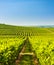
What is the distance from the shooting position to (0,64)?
29.7 m

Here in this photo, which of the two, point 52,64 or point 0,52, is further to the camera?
point 0,52

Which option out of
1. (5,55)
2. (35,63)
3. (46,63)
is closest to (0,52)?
(5,55)

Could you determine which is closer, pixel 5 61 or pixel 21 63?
pixel 5 61

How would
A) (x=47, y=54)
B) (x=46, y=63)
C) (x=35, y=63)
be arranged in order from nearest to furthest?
(x=46, y=63), (x=47, y=54), (x=35, y=63)

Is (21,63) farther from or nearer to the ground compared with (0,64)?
nearer to the ground

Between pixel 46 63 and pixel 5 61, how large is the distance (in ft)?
18.0

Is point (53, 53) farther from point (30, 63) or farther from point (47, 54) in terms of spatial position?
point (30, 63)

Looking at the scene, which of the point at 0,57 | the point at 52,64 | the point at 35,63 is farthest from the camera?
the point at 35,63

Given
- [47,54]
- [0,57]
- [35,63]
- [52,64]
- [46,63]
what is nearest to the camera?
[52,64]

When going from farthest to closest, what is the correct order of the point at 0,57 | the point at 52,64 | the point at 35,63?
the point at 35,63, the point at 0,57, the point at 52,64

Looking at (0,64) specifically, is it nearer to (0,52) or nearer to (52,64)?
(0,52)

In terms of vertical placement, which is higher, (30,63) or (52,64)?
(52,64)

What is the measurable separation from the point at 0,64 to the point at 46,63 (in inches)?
249

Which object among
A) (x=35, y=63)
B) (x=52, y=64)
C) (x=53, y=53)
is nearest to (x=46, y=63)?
(x=53, y=53)
